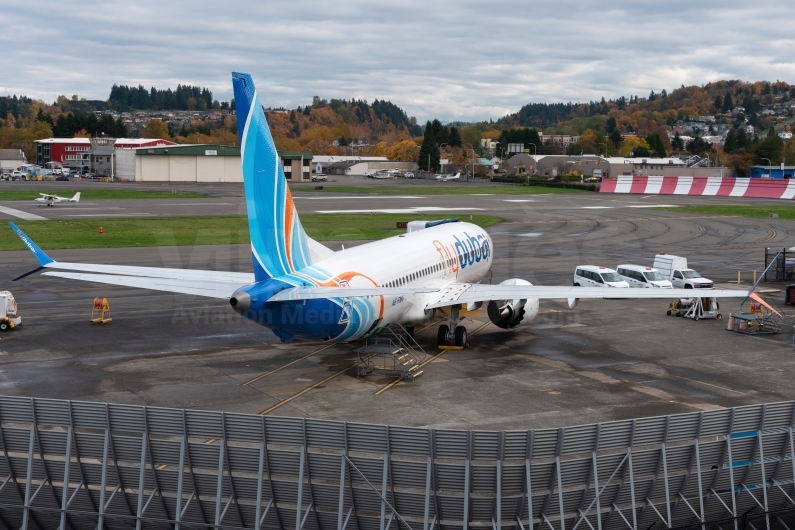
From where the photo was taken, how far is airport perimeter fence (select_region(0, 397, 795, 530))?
19.1 m

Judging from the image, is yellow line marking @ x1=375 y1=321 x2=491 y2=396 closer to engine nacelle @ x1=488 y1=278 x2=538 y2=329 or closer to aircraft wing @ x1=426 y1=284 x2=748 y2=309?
engine nacelle @ x1=488 y1=278 x2=538 y2=329

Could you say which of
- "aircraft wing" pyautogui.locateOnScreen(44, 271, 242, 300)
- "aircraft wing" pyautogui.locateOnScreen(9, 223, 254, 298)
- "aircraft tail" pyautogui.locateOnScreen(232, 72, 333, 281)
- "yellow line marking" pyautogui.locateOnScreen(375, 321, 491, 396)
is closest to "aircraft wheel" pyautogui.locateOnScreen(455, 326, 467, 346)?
"yellow line marking" pyautogui.locateOnScreen(375, 321, 491, 396)

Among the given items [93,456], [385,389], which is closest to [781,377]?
[385,389]

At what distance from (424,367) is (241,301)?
10.4 metres

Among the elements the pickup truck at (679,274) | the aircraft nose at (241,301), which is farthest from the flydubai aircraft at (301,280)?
the pickup truck at (679,274)

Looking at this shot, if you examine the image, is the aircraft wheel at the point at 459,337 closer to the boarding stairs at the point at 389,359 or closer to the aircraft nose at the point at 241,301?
the boarding stairs at the point at 389,359

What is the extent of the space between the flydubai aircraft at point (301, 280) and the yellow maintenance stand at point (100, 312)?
383 inches

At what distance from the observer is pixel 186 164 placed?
623 feet

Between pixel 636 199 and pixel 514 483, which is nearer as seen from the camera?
pixel 514 483

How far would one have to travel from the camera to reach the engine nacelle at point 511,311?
42938 millimetres

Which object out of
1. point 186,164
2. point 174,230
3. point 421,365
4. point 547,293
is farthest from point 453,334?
point 186,164

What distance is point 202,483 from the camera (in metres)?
20.3

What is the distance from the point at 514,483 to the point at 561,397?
44.5 ft

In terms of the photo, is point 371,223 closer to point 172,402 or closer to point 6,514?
point 172,402
